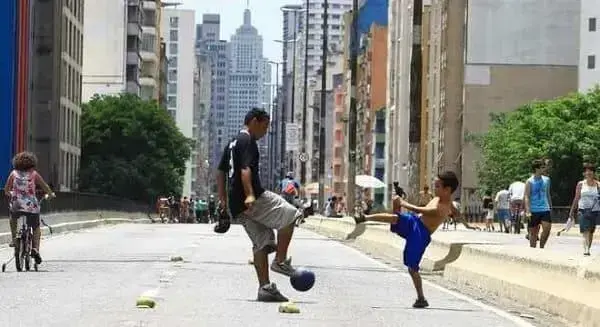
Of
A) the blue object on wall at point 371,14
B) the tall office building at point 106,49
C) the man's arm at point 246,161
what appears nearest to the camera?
the man's arm at point 246,161

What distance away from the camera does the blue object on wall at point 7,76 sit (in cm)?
6844

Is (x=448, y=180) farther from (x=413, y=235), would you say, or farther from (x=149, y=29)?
(x=149, y=29)

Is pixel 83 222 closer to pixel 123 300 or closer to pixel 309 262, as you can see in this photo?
pixel 309 262

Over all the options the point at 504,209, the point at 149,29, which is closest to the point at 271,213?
the point at 504,209

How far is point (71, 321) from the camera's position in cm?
1192

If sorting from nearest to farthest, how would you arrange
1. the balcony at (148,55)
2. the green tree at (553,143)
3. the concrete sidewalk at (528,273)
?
the concrete sidewalk at (528,273), the green tree at (553,143), the balcony at (148,55)

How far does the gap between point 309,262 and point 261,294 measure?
994 cm

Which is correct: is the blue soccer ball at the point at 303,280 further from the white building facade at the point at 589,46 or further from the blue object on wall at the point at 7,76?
the white building facade at the point at 589,46

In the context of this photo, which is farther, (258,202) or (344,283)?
(344,283)

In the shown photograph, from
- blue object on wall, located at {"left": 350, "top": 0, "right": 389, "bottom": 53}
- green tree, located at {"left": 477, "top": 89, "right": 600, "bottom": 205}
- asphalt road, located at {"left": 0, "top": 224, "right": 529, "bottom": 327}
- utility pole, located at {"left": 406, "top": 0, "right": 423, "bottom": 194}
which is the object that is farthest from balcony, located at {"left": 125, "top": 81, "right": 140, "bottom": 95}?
asphalt road, located at {"left": 0, "top": 224, "right": 529, "bottom": 327}

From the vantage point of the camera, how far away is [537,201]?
75.5 ft

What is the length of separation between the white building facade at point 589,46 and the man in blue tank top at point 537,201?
6214cm

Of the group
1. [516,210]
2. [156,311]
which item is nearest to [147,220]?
[516,210]

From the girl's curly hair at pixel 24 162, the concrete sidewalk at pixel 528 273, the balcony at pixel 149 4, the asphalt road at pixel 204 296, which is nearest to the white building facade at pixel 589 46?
the concrete sidewalk at pixel 528 273
